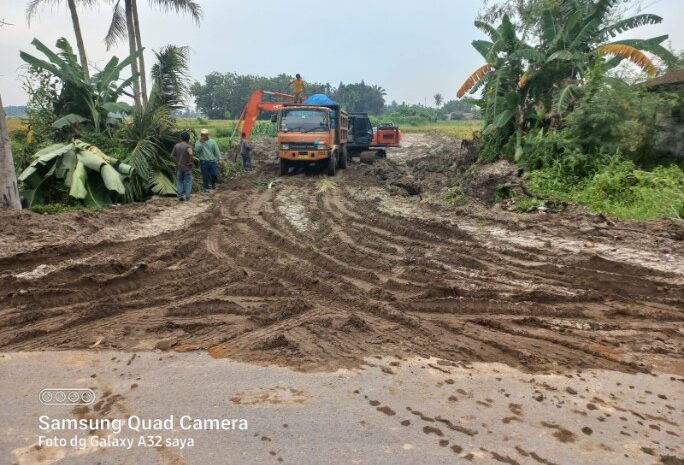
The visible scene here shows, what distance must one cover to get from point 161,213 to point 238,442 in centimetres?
826

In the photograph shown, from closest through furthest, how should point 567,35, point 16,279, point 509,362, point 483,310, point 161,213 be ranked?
1. point 509,362
2. point 483,310
3. point 16,279
4. point 161,213
5. point 567,35

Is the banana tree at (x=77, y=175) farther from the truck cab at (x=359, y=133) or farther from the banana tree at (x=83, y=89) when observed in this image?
the truck cab at (x=359, y=133)

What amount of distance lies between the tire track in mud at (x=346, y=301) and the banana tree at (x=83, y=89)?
733cm

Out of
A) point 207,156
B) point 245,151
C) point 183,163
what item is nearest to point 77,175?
point 183,163

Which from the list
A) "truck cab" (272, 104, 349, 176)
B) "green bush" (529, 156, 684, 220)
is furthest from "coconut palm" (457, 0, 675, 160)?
"truck cab" (272, 104, 349, 176)

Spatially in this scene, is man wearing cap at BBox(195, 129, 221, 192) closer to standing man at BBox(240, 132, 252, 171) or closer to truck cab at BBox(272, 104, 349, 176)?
truck cab at BBox(272, 104, 349, 176)

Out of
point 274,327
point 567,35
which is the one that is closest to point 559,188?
point 567,35

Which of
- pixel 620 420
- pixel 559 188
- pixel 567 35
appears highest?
pixel 567 35

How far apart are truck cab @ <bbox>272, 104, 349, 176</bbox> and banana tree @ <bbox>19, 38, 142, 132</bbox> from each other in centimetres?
522

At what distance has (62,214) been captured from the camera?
916 cm

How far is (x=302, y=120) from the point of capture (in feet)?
54.1

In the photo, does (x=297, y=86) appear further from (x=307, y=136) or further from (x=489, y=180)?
(x=489, y=180)

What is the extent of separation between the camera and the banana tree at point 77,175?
10266mm

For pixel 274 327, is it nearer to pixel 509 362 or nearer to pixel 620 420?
pixel 509 362
